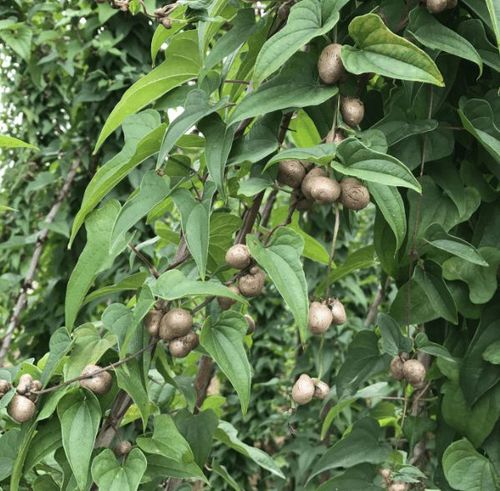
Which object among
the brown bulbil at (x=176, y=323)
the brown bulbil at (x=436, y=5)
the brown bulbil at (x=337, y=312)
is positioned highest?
the brown bulbil at (x=436, y=5)

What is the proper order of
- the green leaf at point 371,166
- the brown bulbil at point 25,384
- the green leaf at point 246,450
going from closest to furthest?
the green leaf at point 371,166 → the brown bulbil at point 25,384 → the green leaf at point 246,450

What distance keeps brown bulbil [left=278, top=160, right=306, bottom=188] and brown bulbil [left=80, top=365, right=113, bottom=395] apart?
0.26 m

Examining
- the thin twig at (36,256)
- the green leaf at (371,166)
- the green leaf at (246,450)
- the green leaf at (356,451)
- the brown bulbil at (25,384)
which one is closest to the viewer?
the green leaf at (371,166)

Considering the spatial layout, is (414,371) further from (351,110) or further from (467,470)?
(351,110)

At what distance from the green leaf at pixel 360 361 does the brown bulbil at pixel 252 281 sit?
237mm

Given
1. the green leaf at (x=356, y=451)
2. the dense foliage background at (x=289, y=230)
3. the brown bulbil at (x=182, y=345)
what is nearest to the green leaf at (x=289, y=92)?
the dense foliage background at (x=289, y=230)

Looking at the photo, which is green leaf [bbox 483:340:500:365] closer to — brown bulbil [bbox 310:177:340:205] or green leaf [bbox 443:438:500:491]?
green leaf [bbox 443:438:500:491]

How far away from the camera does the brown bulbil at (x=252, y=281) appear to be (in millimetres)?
748

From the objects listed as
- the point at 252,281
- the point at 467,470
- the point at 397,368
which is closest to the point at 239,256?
the point at 252,281

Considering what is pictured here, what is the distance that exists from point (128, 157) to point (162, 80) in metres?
0.10

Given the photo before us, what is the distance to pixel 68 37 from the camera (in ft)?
6.92

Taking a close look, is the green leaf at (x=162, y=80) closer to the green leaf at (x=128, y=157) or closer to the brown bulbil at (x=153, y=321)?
the green leaf at (x=128, y=157)

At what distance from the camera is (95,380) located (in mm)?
763

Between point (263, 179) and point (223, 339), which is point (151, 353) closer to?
point (223, 339)
